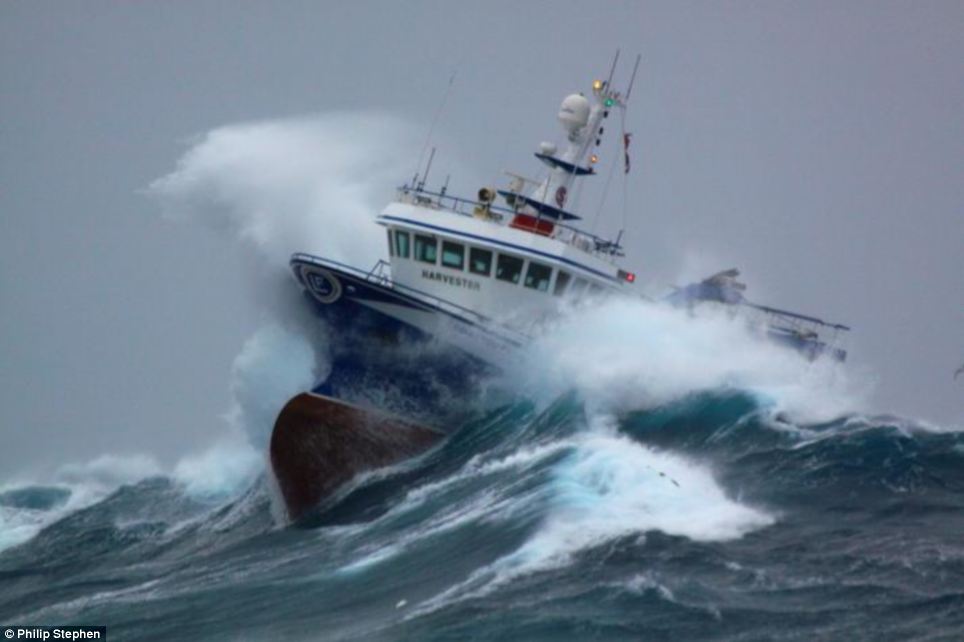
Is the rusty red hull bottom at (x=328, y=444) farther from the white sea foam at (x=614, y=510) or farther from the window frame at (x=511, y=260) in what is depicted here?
the white sea foam at (x=614, y=510)

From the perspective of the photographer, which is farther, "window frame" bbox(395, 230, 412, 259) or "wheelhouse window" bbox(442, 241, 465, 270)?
"window frame" bbox(395, 230, 412, 259)

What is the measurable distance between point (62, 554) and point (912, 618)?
22.0 meters

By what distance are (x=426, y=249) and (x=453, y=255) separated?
748 millimetres

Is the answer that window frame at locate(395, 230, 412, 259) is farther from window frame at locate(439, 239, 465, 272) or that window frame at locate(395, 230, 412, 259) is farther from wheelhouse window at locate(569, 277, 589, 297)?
wheelhouse window at locate(569, 277, 589, 297)

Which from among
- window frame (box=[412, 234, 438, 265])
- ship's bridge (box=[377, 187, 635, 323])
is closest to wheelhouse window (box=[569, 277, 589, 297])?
ship's bridge (box=[377, 187, 635, 323])

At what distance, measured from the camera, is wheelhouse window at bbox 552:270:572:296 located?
1336 inches

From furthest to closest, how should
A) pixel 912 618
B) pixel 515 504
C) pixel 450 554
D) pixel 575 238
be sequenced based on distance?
pixel 575 238 → pixel 515 504 → pixel 450 554 → pixel 912 618

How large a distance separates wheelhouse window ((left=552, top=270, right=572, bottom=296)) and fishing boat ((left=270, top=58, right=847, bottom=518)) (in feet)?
0.07

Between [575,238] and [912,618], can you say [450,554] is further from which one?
[575,238]

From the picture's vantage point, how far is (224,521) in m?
33.8

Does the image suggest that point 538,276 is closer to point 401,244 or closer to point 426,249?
point 426,249

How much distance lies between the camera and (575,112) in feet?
122

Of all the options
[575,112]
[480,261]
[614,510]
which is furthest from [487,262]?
[614,510]

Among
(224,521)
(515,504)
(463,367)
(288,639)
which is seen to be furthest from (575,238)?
(288,639)
